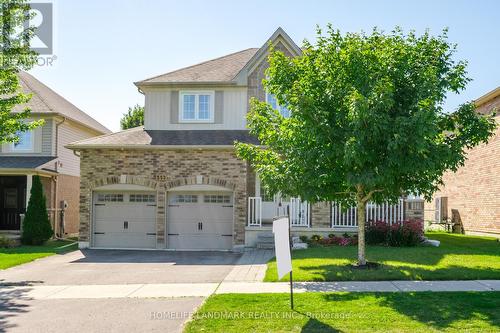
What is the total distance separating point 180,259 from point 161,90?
7957mm

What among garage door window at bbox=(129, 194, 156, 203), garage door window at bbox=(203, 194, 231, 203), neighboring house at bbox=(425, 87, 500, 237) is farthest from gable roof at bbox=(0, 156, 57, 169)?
neighboring house at bbox=(425, 87, 500, 237)

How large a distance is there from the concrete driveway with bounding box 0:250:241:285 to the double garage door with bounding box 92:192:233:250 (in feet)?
3.42

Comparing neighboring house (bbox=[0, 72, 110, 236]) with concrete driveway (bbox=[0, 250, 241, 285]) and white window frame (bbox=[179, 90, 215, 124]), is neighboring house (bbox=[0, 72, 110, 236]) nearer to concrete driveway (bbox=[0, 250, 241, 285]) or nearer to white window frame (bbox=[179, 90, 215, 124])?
concrete driveway (bbox=[0, 250, 241, 285])

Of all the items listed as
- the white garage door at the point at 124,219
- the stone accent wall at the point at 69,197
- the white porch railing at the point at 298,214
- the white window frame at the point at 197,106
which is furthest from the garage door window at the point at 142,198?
the stone accent wall at the point at 69,197

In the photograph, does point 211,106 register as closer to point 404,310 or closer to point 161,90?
point 161,90

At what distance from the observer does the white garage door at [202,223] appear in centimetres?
1883

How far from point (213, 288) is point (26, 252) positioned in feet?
33.9

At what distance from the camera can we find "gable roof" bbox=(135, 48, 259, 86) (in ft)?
67.2

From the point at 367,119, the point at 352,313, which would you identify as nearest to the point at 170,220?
the point at 367,119

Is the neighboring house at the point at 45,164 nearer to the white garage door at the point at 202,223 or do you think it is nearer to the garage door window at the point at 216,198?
the white garage door at the point at 202,223

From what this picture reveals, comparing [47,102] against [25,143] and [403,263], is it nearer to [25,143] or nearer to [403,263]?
[25,143]

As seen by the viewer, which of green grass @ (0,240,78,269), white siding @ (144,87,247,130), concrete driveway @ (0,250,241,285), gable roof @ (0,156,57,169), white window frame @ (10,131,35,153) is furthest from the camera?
white window frame @ (10,131,35,153)

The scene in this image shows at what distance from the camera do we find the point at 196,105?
67.4 ft

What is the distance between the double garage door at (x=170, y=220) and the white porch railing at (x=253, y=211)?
0.74 metres
